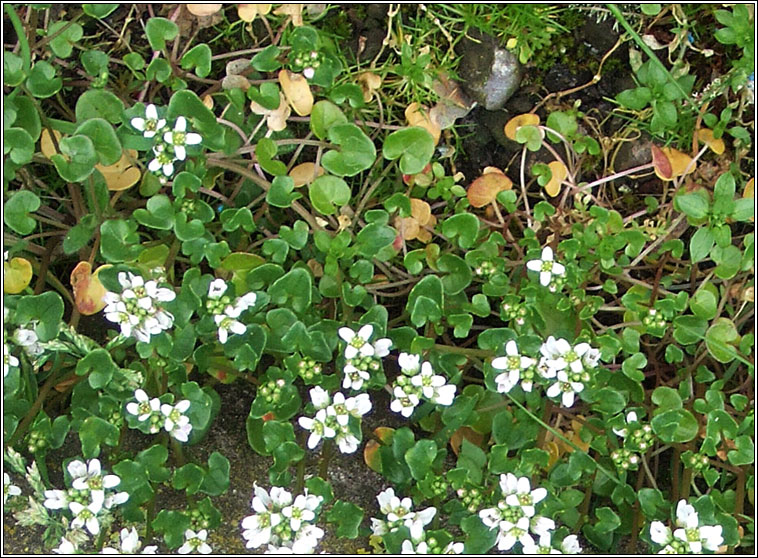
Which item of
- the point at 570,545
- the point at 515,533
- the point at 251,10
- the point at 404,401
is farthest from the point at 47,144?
the point at 570,545

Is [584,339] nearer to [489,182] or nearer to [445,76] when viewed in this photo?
[489,182]

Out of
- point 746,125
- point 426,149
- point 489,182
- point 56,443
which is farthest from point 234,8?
point 746,125

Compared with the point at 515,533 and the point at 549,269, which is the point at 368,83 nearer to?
the point at 549,269

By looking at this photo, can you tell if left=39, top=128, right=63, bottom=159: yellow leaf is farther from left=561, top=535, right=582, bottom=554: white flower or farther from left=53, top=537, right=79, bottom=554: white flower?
left=561, top=535, right=582, bottom=554: white flower

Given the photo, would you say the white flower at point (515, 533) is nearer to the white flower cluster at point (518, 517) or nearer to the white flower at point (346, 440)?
the white flower cluster at point (518, 517)

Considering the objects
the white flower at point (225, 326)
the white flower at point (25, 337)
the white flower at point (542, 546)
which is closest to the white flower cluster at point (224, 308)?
the white flower at point (225, 326)

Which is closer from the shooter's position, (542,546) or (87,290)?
(542,546)

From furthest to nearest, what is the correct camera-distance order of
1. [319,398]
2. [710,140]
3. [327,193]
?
[710,140]
[327,193]
[319,398]
